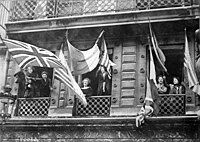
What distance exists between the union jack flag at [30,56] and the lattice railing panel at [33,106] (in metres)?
1.81

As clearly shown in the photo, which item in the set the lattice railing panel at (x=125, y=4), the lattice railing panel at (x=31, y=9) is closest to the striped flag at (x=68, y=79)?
the lattice railing panel at (x=31, y=9)

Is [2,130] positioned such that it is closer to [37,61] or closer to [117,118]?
[37,61]

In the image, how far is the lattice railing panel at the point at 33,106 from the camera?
1766cm

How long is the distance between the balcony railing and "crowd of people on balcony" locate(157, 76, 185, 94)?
2.98 metres

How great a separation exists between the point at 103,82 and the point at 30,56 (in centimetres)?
292

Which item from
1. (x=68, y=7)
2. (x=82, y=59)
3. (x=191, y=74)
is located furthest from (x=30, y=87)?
(x=191, y=74)

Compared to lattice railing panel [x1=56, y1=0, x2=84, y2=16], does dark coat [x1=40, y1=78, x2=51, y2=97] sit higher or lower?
lower

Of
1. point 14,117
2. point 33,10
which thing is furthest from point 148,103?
point 33,10

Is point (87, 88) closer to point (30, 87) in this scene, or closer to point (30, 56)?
point (30, 87)

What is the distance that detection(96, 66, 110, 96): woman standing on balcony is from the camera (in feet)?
56.5

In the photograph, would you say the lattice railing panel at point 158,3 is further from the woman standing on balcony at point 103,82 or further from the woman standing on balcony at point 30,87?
the woman standing on balcony at point 30,87

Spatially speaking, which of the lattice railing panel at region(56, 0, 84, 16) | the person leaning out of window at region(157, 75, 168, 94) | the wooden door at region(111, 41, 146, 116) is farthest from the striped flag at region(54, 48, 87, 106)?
the lattice railing panel at region(56, 0, 84, 16)

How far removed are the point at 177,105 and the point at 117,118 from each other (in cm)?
223

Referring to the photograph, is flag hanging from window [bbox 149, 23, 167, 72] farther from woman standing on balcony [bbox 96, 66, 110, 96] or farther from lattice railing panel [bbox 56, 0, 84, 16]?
lattice railing panel [bbox 56, 0, 84, 16]
